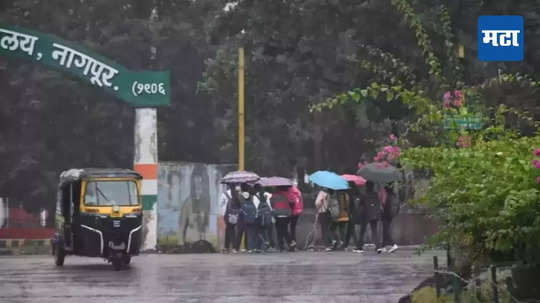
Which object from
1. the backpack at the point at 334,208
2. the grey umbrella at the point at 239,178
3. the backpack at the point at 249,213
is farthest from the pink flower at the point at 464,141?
the grey umbrella at the point at 239,178

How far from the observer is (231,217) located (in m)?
32.1

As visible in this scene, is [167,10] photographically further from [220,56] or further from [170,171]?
[170,171]

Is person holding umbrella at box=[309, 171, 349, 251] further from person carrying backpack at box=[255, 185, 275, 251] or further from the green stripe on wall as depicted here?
the green stripe on wall

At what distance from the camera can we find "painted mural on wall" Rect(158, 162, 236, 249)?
33469mm

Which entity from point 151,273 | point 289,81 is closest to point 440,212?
point 151,273

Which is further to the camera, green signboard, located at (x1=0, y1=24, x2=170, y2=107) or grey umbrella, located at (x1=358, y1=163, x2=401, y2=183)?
green signboard, located at (x1=0, y1=24, x2=170, y2=107)

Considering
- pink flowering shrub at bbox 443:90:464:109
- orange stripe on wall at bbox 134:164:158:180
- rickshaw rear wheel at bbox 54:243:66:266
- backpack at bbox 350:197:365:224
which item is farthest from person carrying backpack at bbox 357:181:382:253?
pink flowering shrub at bbox 443:90:464:109

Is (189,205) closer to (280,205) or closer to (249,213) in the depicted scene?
(249,213)

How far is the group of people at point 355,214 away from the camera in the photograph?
102 feet

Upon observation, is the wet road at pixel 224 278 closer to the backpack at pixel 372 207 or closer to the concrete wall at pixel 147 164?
the backpack at pixel 372 207

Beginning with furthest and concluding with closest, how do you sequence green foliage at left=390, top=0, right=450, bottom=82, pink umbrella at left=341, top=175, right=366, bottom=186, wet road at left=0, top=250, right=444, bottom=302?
pink umbrella at left=341, top=175, right=366, bottom=186 → wet road at left=0, top=250, right=444, bottom=302 → green foliage at left=390, top=0, right=450, bottom=82

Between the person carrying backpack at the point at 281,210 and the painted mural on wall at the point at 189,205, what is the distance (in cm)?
209

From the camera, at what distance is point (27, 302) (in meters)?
18.0

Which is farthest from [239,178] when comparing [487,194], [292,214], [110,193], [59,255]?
[487,194]
